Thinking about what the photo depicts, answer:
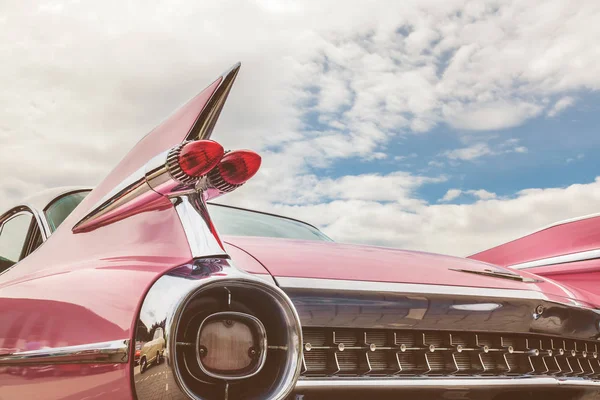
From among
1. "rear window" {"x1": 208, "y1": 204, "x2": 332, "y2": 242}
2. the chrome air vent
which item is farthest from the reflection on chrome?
"rear window" {"x1": 208, "y1": 204, "x2": 332, "y2": 242}

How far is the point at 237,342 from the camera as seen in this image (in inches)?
58.4

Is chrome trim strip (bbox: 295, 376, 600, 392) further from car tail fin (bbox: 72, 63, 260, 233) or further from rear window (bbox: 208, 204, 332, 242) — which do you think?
rear window (bbox: 208, 204, 332, 242)

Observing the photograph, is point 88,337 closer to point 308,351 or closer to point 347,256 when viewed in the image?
point 308,351

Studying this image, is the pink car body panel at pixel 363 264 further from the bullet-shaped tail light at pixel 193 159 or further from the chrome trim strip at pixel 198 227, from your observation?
the bullet-shaped tail light at pixel 193 159

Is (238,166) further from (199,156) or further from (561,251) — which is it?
(561,251)

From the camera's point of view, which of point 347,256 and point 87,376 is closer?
point 87,376

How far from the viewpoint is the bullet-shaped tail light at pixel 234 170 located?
69.6 inches

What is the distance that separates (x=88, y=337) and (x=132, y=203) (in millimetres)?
446

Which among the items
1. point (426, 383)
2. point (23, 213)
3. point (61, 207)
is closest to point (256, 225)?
point (61, 207)

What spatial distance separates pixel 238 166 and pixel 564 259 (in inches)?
109

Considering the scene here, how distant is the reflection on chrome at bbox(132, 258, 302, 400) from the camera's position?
55.7 inches

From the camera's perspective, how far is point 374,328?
1816 millimetres

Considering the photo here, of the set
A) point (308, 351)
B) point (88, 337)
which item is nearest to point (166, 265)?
point (88, 337)

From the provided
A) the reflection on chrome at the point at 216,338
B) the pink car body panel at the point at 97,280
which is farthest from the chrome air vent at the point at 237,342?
the pink car body panel at the point at 97,280
